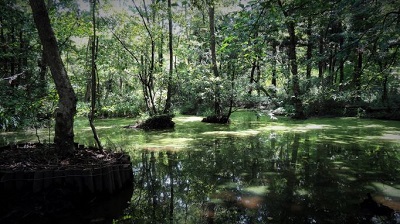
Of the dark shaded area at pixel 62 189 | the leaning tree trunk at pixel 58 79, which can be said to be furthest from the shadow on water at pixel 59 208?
the leaning tree trunk at pixel 58 79

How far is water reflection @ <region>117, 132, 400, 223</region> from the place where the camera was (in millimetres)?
3621

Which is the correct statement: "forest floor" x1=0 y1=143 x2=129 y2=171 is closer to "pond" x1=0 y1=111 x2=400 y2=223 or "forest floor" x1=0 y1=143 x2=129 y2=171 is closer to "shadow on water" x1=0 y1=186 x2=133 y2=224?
"shadow on water" x1=0 y1=186 x2=133 y2=224

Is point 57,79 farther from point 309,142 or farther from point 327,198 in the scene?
point 309,142

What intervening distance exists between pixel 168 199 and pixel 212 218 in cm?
95

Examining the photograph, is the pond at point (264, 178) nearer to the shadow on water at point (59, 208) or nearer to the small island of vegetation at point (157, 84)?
the small island of vegetation at point (157, 84)

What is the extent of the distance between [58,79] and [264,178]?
12.5 ft

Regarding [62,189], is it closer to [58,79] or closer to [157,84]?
[58,79]

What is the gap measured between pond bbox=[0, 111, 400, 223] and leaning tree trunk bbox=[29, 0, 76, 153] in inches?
56.2

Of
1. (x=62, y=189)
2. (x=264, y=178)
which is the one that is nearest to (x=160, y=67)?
(x=264, y=178)

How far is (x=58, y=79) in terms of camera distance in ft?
15.4

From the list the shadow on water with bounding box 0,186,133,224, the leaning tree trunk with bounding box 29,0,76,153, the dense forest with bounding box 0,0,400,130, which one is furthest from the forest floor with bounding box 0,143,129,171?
the dense forest with bounding box 0,0,400,130

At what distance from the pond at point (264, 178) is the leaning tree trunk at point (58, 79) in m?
1.43

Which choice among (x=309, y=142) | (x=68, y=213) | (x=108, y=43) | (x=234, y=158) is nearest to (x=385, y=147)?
(x=309, y=142)

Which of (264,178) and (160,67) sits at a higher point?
(160,67)
